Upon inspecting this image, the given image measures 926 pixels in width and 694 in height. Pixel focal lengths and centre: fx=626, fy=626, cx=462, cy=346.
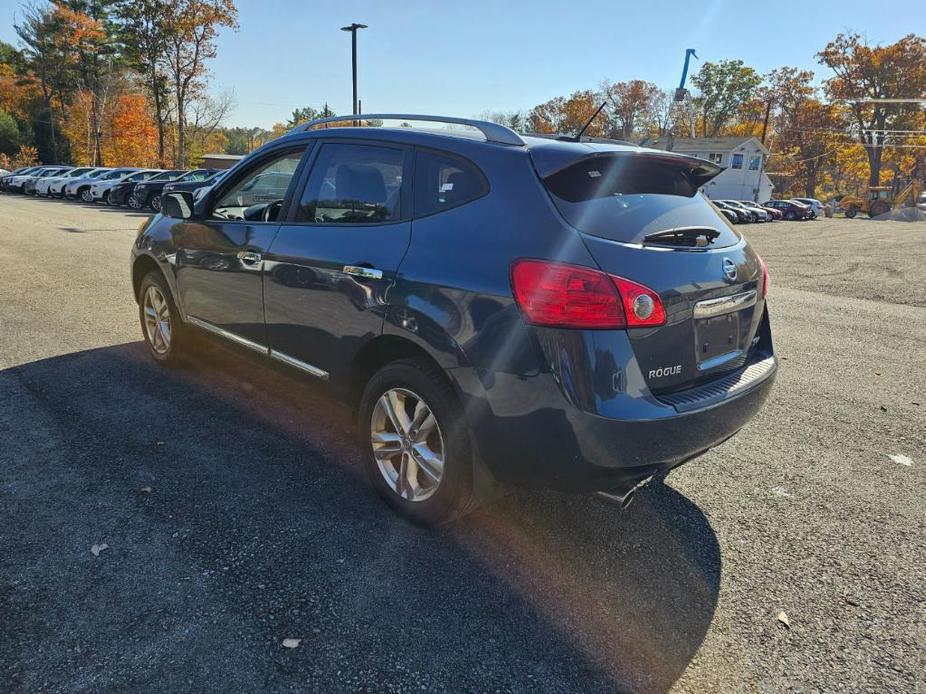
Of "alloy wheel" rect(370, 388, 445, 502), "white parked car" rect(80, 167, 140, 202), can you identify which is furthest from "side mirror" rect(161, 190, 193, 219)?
"white parked car" rect(80, 167, 140, 202)

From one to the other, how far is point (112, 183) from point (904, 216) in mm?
58221

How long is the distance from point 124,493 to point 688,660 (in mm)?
2735

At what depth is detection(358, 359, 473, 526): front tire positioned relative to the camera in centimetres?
269

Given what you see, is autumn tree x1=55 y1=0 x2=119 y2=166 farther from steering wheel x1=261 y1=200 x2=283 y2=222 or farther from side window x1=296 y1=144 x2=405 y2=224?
side window x1=296 y1=144 x2=405 y2=224

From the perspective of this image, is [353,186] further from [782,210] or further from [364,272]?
[782,210]

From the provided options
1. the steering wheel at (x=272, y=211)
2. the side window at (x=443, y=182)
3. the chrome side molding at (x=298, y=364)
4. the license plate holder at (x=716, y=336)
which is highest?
the side window at (x=443, y=182)

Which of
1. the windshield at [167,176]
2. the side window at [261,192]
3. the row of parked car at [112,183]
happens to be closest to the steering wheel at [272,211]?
the side window at [261,192]

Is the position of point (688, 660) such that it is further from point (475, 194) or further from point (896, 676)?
point (475, 194)

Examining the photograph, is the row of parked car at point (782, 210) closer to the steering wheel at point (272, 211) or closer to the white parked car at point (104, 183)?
the white parked car at point (104, 183)

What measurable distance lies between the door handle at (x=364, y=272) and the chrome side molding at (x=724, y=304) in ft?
4.63

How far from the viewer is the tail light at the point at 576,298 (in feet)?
7.64

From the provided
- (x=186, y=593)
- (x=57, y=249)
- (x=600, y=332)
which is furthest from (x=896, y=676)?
(x=57, y=249)

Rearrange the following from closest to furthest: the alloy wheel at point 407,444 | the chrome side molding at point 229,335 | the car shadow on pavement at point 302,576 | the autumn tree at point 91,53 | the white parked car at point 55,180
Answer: the car shadow on pavement at point 302,576
the alloy wheel at point 407,444
the chrome side molding at point 229,335
the white parked car at point 55,180
the autumn tree at point 91,53

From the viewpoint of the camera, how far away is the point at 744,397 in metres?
2.83
